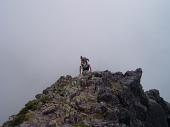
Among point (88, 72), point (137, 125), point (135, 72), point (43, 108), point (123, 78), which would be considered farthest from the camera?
point (135, 72)

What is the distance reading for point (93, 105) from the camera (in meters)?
66.7

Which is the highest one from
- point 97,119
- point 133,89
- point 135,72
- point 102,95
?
point 135,72

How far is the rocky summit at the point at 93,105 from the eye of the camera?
62.2 metres

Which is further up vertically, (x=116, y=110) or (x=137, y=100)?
(x=137, y=100)

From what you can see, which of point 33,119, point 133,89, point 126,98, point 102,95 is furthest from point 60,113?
point 133,89

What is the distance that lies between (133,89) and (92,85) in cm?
1206

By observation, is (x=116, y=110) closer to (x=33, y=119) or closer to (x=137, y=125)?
(x=137, y=125)

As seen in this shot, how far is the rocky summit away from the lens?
62188 millimetres

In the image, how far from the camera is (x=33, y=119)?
62.9 metres

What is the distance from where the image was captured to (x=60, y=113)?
63656 millimetres

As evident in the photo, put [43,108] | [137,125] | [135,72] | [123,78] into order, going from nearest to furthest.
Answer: [43,108]
[137,125]
[123,78]
[135,72]

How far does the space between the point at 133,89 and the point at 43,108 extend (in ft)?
74.2

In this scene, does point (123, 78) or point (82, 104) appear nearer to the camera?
point (82, 104)

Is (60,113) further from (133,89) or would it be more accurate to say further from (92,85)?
(133,89)
